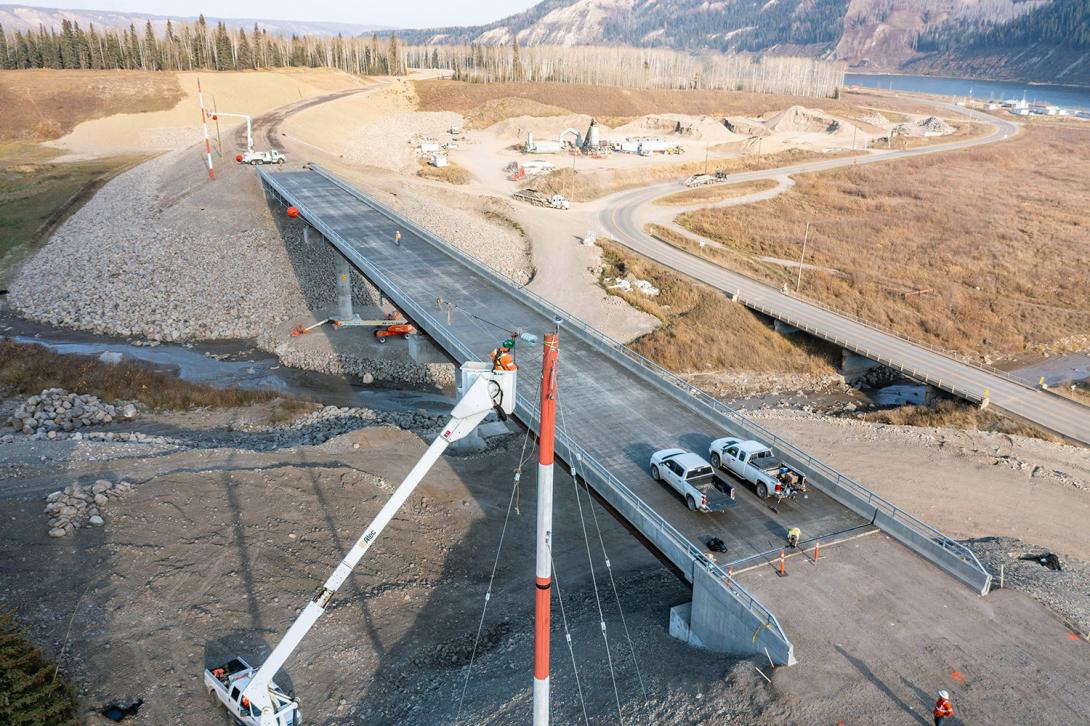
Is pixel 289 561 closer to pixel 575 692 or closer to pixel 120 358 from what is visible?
pixel 575 692

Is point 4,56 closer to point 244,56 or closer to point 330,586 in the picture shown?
point 244,56

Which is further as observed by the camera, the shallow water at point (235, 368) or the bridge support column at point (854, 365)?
the bridge support column at point (854, 365)

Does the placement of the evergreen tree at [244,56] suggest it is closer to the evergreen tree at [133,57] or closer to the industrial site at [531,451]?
the evergreen tree at [133,57]

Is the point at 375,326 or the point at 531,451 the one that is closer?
the point at 531,451

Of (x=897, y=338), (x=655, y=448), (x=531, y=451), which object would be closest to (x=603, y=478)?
(x=655, y=448)

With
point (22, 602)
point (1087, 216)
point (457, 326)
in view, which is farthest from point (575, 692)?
point (1087, 216)

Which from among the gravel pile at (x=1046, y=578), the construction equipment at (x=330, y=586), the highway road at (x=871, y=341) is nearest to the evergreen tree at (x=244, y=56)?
the highway road at (x=871, y=341)

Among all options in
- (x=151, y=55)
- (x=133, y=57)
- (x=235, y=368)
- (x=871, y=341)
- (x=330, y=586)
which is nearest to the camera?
(x=330, y=586)
